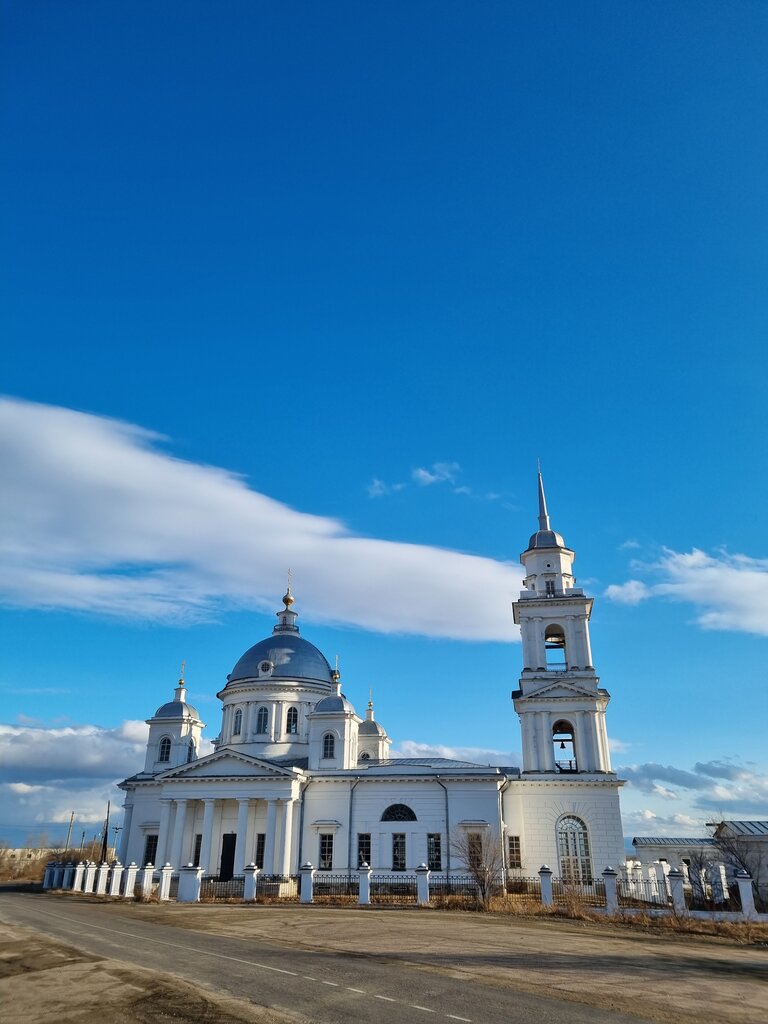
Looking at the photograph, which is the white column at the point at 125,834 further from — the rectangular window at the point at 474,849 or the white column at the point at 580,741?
the white column at the point at 580,741

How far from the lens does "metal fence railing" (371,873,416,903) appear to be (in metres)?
33.3

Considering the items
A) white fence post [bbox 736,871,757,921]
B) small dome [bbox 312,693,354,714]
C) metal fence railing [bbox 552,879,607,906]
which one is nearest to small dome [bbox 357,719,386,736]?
small dome [bbox 312,693,354,714]

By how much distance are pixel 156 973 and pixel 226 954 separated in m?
2.79

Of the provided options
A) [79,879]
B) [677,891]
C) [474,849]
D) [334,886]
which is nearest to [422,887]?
[474,849]

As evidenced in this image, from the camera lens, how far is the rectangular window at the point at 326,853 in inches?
1422

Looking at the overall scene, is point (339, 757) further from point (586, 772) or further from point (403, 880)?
point (586, 772)

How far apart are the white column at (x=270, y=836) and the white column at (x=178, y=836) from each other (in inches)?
170

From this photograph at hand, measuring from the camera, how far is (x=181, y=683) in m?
47.3

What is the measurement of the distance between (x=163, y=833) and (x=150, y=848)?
389 centimetres

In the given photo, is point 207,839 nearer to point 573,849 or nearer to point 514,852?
point 514,852

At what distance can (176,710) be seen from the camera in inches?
1794

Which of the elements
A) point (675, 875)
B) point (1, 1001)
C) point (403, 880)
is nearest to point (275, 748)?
point (403, 880)

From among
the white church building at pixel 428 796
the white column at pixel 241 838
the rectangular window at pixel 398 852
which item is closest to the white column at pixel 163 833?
the white church building at pixel 428 796

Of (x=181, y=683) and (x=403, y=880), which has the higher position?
(x=181, y=683)
